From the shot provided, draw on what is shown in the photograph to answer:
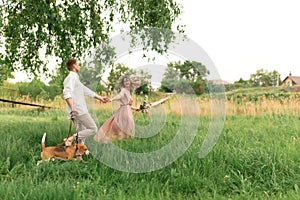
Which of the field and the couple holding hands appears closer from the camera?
the field

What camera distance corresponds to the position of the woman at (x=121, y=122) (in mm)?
7590

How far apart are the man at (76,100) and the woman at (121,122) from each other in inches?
49.1

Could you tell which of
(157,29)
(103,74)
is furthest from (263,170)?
(157,29)

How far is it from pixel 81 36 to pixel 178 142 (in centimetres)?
352

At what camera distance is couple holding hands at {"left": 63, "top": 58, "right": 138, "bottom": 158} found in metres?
5.86

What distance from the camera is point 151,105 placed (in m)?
7.27

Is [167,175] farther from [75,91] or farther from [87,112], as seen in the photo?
[75,91]

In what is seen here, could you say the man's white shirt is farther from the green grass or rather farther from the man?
the green grass

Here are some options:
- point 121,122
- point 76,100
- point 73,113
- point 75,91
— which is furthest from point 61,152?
point 121,122

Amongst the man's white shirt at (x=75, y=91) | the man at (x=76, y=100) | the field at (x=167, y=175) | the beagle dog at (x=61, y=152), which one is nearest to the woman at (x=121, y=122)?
the field at (x=167, y=175)

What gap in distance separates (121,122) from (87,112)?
5.40 ft

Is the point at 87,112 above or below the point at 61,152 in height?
above

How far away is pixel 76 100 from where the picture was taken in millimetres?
6059

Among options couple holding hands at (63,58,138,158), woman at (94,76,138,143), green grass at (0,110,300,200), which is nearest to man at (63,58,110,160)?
couple holding hands at (63,58,138,158)
